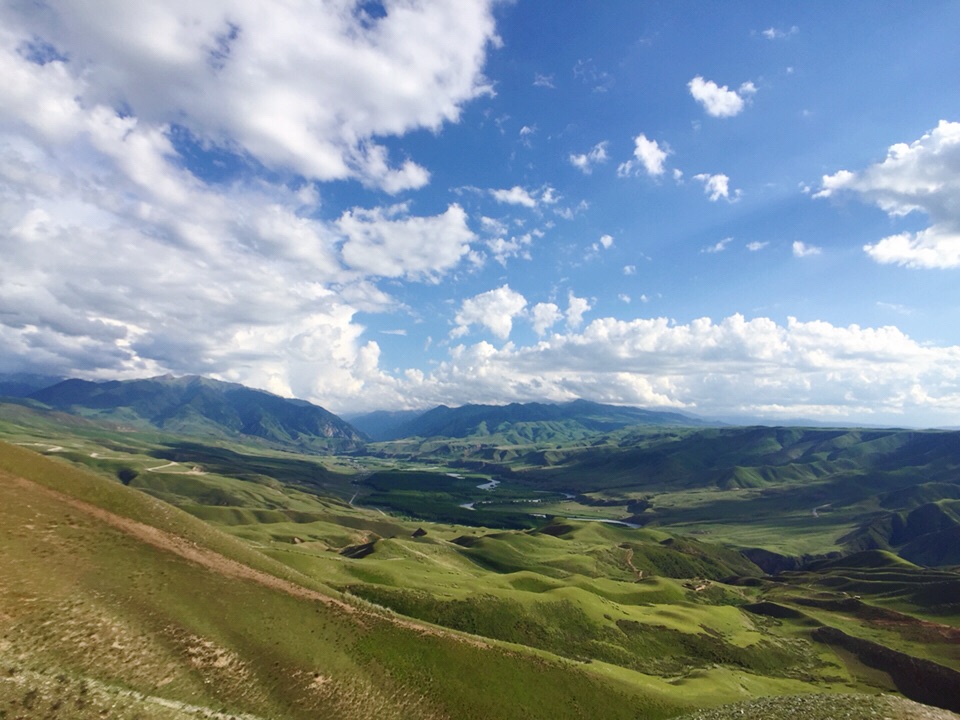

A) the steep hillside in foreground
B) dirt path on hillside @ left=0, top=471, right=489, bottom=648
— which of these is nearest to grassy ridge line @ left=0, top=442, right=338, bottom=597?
the steep hillside in foreground

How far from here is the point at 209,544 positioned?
2330 inches

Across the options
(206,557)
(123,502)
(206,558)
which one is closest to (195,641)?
(206,558)

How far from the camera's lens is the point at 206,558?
183 feet

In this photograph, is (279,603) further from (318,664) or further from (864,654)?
(864,654)

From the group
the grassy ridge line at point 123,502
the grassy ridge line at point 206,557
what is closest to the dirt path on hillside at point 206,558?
the grassy ridge line at point 206,557

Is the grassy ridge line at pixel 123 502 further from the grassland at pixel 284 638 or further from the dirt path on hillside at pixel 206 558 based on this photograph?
the dirt path on hillside at pixel 206 558

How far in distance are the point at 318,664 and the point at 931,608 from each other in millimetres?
172145

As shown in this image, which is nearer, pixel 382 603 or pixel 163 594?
pixel 163 594

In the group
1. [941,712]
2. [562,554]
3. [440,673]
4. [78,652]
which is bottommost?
[562,554]

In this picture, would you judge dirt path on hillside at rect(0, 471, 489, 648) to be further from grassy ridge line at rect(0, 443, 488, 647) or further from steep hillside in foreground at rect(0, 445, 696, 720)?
steep hillside in foreground at rect(0, 445, 696, 720)

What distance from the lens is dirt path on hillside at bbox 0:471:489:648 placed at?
177 feet

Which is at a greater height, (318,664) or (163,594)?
(163,594)

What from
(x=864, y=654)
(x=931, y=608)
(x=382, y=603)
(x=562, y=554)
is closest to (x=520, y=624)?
(x=382, y=603)

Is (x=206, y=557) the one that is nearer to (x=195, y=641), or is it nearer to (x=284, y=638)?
(x=195, y=641)
